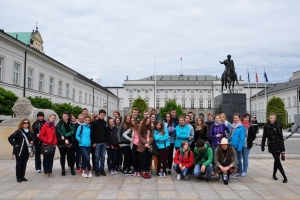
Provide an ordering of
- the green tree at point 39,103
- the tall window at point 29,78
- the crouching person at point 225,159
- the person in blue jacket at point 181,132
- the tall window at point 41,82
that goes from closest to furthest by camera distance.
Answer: the crouching person at point 225,159 → the person in blue jacket at point 181,132 → the green tree at point 39,103 → the tall window at point 29,78 → the tall window at point 41,82

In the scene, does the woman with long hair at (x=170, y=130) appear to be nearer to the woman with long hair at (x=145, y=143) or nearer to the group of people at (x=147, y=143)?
the group of people at (x=147, y=143)

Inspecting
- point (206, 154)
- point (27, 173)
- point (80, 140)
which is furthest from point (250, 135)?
point (27, 173)

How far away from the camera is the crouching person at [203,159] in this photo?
6.56 meters

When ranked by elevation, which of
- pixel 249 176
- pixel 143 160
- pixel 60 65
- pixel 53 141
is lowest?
pixel 249 176

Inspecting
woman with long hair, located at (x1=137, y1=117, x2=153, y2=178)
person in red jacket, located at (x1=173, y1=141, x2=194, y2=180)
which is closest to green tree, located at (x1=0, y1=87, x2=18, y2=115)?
woman with long hair, located at (x1=137, y1=117, x2=153, y2=178)

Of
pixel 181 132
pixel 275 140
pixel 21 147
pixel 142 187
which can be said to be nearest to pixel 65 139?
pixel 21 147

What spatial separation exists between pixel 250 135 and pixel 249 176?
111 cm

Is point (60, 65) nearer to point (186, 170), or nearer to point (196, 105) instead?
point (186, 170)

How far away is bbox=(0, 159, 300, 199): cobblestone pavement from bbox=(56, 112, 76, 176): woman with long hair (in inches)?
18.0

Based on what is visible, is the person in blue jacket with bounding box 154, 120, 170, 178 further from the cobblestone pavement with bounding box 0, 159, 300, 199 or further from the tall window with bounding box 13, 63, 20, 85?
the tall window with bounding box 13, 63, 20, 85

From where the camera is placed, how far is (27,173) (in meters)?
7.57

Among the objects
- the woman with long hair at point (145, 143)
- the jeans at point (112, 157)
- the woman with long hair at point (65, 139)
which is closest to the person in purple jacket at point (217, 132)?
the woman with long hair at point (145, 143)

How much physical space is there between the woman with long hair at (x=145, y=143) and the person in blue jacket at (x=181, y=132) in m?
0.75

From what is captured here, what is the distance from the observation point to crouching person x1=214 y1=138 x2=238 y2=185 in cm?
648
